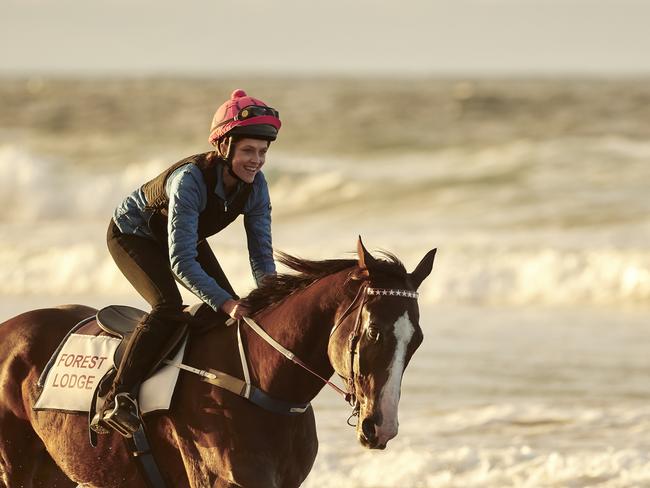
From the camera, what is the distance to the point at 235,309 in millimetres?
5016

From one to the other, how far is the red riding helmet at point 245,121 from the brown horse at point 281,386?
0.50 metres

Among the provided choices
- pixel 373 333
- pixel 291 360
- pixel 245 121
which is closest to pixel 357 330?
pixel 373 333

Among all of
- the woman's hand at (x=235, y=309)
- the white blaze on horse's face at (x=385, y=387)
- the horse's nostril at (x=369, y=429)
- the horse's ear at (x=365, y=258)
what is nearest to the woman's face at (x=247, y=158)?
the woman's hand at (x=235, y=309)

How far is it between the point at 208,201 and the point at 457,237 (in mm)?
15881

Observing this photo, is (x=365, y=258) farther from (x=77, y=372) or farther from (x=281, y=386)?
(x=77, y=372)

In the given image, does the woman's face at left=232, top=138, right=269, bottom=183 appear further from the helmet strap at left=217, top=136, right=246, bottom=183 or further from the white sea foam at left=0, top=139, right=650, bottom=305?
the white sea foam at left=0, top=139, right=650, bottom=305

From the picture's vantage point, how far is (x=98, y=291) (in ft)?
60.0

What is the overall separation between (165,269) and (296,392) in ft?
2.68

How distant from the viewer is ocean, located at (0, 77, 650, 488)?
9.18 m

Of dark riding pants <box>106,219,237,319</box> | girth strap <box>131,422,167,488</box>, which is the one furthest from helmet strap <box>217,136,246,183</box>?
girth strap <box>131,422,167,488</box>

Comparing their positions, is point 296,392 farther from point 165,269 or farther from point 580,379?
point 580,379

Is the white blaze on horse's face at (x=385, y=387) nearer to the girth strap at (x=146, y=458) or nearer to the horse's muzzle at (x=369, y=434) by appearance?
the horse's muzzle at (x=369, y=434)

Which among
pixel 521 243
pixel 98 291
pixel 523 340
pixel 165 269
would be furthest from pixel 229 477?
pixel 521 243

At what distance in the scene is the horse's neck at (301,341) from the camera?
15.9 ft
